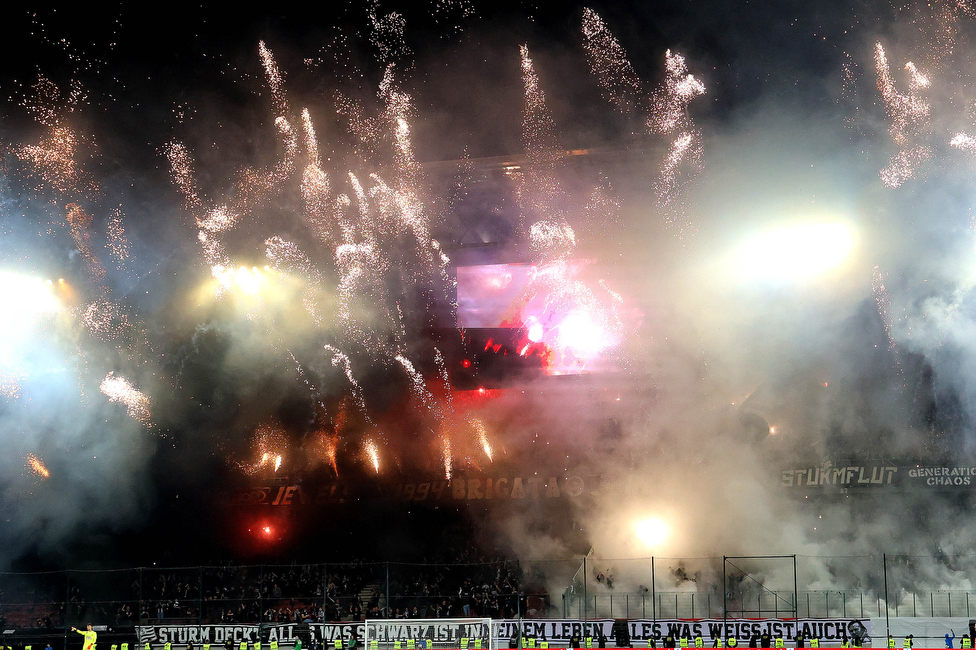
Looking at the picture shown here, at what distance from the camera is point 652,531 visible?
85.0 ft

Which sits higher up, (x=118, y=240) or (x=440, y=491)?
(x=118, y=240)

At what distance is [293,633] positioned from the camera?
730 inches

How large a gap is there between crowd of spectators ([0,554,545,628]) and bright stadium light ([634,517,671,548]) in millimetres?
4569

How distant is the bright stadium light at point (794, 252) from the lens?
2619cm

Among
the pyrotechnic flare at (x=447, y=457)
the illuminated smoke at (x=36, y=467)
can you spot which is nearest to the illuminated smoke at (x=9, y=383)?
the illuminated smoke at (x=36, y=467)

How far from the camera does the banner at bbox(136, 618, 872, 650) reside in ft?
56.7

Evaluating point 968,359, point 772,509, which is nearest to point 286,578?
point 772,509

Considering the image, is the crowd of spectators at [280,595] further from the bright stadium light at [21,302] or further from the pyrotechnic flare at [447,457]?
the bright stadium light at [21,302]

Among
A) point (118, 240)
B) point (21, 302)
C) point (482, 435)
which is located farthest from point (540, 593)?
point (21, 302)

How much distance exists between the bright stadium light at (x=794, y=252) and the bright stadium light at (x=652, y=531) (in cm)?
979

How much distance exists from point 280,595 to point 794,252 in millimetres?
21587

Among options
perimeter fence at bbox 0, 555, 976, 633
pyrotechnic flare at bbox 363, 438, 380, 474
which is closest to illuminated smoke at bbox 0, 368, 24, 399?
perimeter fence at bbox 0, 555, 976, 633

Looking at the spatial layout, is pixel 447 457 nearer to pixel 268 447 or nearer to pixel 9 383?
→ pixel 268 447

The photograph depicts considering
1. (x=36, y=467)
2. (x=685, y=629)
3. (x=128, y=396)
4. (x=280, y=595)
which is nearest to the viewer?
(x=685, y=629)
